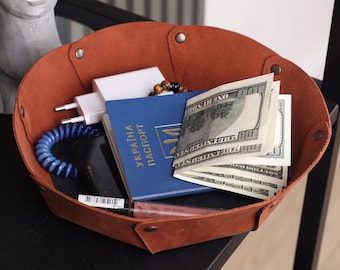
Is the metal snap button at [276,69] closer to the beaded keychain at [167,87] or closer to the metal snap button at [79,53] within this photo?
the beaded keychain at [167,87]

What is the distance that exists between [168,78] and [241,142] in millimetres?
194

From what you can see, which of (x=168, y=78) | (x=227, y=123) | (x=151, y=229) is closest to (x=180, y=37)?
(x=168, y=78)

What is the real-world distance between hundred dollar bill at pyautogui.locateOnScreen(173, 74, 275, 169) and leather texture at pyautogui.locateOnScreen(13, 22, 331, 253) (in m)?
0.05

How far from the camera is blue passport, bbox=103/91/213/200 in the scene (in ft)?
2.02

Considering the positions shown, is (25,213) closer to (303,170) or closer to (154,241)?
(154,241)

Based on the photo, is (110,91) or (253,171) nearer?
(253,171)

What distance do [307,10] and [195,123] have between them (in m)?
1.27

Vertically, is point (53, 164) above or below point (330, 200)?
above

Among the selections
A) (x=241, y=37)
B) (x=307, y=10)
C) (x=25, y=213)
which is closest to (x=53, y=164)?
(x=25, y=213)

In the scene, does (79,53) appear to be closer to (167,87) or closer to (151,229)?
(167,87)

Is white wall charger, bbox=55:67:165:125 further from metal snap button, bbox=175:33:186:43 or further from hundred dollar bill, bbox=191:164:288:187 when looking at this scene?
hundred dollar bill, bbox=191:164:288:187

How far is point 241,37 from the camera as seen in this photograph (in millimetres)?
742

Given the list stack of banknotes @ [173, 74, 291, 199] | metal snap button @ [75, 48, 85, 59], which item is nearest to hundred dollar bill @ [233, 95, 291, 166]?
stack of banknotes @ [173, 74, 291, 199]

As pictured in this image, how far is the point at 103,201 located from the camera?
596 millimetres
